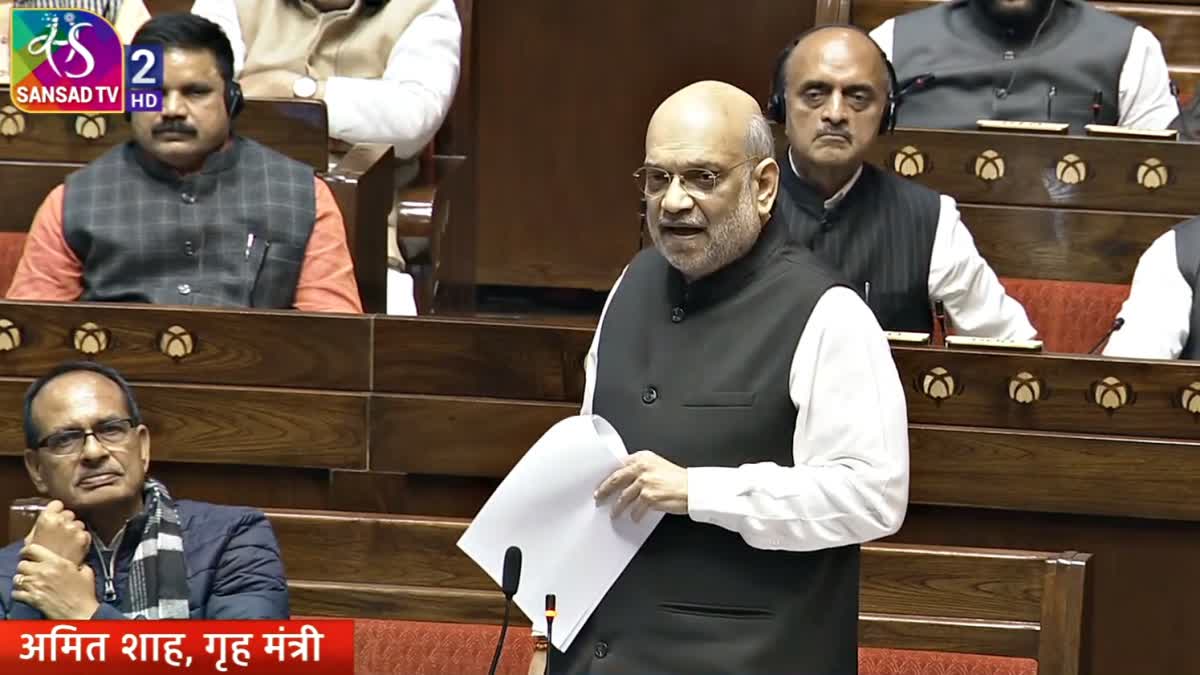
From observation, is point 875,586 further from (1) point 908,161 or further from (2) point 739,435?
(1) point 908,161

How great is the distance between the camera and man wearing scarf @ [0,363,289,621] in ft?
6.25

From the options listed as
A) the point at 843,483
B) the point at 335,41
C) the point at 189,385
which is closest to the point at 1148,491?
the point at 843,483

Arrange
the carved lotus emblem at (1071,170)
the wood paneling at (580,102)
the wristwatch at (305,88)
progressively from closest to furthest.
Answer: the carved lotus emblem at (1071,170) < the wristwatch at (305,88) < the wood paneling at (580,102)

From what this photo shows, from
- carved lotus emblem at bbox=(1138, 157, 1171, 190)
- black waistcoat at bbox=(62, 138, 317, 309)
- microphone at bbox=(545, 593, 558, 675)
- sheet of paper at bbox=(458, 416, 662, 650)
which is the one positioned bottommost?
microphone at bbox=(545, 593, 558, 675)

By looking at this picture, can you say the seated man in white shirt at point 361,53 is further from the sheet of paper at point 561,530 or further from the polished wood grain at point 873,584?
the sheet of paper at point 561,530

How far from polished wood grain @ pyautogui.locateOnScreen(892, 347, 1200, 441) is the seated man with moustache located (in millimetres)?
783

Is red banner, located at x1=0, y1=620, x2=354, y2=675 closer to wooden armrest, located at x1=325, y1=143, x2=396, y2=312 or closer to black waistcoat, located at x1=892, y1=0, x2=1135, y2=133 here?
wooden armrest, located at x1=325, y1=143, x2=396, y2=312

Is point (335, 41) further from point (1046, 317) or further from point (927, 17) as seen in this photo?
point (1046, 317)

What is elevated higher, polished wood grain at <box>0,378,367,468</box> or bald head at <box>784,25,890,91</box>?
bald head at <box>784,25,890,91</box>

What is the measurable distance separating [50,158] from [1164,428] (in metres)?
1.58

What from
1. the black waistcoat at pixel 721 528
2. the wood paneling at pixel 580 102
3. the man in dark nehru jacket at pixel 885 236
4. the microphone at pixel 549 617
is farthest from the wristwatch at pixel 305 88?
the microphone at pixel 549 617

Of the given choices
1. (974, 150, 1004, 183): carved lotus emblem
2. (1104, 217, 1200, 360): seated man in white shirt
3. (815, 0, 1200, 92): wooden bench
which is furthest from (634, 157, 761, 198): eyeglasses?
(815, 0, 1200, 92): wooden bench

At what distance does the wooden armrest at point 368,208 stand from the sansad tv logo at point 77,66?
0.93ft

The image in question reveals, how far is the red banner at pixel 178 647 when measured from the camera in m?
1.27
